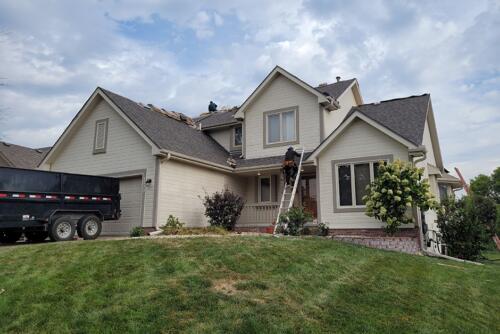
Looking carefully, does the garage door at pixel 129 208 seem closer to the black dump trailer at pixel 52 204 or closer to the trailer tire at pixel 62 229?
the black dump trailer at pixel 52 204

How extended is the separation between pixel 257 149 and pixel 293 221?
227 inches

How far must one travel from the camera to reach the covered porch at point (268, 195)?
17.5 meters

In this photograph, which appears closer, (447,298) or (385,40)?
(447,298)

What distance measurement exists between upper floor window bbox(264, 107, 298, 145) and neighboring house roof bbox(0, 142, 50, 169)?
53.8ft

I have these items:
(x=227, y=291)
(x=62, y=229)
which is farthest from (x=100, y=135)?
(x=227, y=291)

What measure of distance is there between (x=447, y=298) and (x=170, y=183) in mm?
10991

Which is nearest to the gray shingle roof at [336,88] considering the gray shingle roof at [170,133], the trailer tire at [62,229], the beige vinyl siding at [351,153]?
the beige vinyl siding at [351,153]

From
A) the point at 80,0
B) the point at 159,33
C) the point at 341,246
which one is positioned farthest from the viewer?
the point at 159,33

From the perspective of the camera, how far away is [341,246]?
1106cm

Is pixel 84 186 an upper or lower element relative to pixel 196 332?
upper

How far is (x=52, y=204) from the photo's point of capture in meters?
12.3

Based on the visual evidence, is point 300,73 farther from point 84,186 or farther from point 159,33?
point 84,186

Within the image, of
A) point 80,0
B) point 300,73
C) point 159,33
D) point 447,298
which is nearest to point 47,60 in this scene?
point 80,0

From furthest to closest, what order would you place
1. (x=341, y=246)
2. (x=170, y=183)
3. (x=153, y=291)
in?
(x=170, y=183)
(x=341, y=246)
(x=153, y=291)
